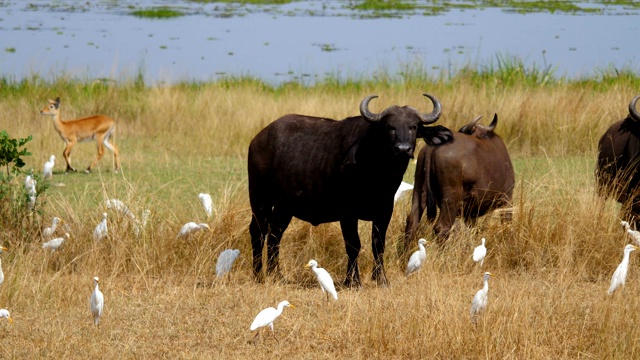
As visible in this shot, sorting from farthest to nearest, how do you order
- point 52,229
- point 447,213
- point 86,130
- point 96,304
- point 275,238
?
point 86,130 → point 52,229 → point 447,213 → point 275,238 → point 96,304

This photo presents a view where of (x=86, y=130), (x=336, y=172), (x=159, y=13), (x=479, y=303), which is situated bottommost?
(x=159, y=13)

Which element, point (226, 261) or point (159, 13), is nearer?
point (226, 261)

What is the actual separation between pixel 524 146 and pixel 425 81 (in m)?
3.76

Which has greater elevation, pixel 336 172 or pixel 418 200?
pixel 336 172

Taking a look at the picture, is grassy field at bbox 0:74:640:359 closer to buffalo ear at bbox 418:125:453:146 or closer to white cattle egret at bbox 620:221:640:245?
white cattle egret at bbox 620:221:640:245

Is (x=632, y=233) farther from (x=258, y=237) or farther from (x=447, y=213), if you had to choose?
(x=258, y=237)

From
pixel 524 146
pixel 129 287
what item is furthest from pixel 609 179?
pixel 524 146

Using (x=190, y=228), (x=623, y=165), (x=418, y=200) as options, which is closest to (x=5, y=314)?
(x=190, y=228)

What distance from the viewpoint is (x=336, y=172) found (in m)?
8.04

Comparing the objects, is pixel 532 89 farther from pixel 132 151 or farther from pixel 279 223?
pixel 279 223

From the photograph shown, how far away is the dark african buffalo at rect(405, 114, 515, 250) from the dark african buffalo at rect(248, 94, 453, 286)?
0.65 meters

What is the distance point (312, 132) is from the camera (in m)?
8.37

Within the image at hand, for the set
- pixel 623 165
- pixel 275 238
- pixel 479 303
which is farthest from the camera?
pixel 623 165

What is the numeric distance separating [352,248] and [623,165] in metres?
3.40
